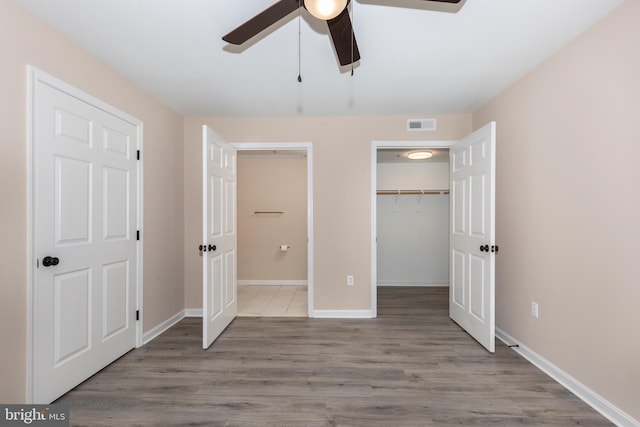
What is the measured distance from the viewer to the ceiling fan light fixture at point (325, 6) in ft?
4.03

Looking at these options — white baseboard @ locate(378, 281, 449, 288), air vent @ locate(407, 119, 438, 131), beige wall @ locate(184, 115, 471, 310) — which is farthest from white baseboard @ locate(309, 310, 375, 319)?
air vent @ locate(407, 119, 438, 131)

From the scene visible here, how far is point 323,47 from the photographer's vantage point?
6.88 ft

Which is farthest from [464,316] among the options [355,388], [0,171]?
[0,171]

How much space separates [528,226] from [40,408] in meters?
3.73

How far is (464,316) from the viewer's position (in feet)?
10.2

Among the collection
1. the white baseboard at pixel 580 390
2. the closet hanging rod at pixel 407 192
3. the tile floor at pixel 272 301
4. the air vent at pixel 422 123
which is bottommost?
the tile floor at pixel 272 301

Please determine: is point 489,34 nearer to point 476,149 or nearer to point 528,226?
point 476,149

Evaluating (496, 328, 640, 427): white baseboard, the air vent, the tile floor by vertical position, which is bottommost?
the tile floor

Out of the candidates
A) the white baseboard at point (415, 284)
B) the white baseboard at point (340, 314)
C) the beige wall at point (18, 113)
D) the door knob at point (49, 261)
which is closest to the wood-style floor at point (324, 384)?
the white baseboard at point (340, 314)

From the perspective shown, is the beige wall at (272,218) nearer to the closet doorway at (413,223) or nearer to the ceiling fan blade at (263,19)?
the closet doorway at (413,223)

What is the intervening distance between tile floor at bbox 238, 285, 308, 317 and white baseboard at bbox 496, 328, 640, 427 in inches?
89.9

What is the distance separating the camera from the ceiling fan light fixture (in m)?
1.23

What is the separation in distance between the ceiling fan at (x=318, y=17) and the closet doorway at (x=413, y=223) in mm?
3547

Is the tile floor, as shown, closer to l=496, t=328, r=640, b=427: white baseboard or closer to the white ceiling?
l=496, t=328, r=640, b=427: white baseboard
